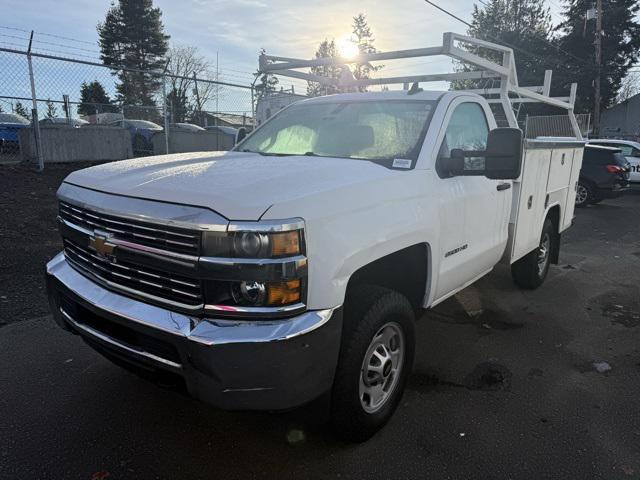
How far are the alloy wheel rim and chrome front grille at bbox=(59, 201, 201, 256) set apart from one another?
108 centimetres

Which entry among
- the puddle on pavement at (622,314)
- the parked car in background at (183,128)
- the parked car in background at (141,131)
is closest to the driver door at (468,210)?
the puddle on pavement at (622,314)

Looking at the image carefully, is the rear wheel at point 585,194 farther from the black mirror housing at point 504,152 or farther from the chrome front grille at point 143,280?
the chrome front grille at point 143,280

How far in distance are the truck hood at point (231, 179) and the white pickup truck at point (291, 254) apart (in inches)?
0.4

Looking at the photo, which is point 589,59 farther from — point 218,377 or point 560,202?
point 218,377

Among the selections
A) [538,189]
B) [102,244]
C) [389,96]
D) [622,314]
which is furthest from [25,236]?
[622,314]

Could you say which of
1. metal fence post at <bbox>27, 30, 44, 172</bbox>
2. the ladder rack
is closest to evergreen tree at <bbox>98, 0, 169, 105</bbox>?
metal fence post at <bbox>27, 30, 44, 172</bbox>

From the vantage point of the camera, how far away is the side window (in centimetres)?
336

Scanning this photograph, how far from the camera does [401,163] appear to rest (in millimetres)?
3039

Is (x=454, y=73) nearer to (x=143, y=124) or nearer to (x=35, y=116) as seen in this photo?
(x=35, y=116)

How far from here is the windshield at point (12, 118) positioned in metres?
15.0

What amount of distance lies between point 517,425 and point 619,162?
12.3 m

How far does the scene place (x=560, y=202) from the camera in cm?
559

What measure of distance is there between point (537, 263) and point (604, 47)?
120ft

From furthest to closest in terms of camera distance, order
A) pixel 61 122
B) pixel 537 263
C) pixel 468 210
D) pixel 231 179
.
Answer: pixel 61 122, pixel 537 263, pixel 468 210, pixel 231 179
